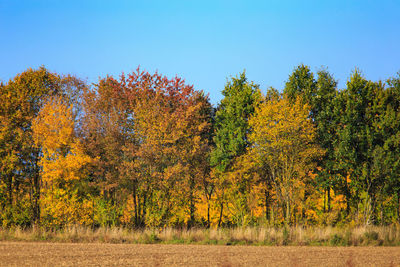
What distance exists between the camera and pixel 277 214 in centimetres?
3209

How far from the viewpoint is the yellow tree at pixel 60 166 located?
85.6 feet

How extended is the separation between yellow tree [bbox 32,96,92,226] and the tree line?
8cm

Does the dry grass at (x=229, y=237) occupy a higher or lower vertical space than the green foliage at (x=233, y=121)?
lower

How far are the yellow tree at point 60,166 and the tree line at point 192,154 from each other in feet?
0.26

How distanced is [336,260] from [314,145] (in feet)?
49.9

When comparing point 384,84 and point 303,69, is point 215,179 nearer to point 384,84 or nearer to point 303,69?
point 303,69

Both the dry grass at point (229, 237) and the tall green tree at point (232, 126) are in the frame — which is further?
the tall green tree at point (232, 126)

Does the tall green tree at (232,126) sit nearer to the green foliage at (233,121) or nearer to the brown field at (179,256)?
the green foliage at (233,121)

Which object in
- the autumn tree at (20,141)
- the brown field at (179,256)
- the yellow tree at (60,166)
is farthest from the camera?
the autumn tree at (20,141)

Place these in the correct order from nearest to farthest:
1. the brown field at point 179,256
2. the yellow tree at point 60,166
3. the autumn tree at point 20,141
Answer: the brown field at point 179,256 → the yellow tree at point 60,166 → the autumn tree at point 20,141

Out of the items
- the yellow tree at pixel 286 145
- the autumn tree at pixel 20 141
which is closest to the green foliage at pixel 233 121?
the yellow tree at pixel 286 145

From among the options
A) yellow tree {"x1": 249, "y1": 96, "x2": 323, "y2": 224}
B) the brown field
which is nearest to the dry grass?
the brown field

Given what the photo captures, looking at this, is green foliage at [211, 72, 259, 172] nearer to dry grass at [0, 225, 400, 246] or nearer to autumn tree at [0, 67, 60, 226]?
dry grass at [0, 225, 400, 246]

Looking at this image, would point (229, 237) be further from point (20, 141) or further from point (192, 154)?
point (20, 141)
